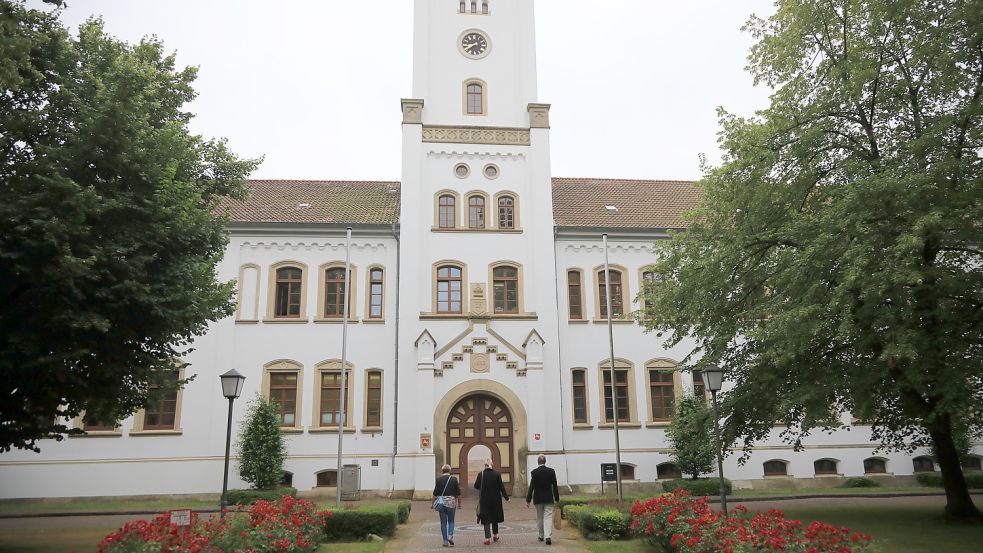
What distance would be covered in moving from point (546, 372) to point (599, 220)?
6927 millimetres

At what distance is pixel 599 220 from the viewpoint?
27.8 m

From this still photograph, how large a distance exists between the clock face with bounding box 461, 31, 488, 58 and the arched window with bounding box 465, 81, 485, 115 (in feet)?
4.38

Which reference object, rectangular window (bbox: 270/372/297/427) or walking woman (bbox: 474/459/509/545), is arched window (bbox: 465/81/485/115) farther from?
walking woman (bbox: 474/459/509/545)

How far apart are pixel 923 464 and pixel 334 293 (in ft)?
75.8

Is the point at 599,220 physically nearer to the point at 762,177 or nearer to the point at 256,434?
the point at 762,177

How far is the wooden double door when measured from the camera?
78.3ft

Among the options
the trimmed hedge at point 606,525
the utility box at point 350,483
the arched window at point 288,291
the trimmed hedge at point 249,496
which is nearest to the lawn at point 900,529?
the trimmed hedge at point 606,525

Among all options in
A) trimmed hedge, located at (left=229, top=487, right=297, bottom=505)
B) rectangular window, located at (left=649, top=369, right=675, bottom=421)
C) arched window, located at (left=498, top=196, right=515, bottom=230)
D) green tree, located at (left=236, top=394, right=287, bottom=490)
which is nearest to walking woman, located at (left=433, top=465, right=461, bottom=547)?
trimmed hedge, located at (left=229, top=487, right=297, bottom=505)

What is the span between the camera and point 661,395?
25969mm

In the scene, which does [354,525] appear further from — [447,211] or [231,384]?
[447,211]

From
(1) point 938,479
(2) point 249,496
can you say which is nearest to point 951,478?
(1) point 938,479

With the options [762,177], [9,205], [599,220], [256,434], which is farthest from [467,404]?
[9,205]

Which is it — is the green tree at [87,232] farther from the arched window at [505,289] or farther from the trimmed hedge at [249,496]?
the arched window at [505,289]

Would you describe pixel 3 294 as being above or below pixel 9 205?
below
